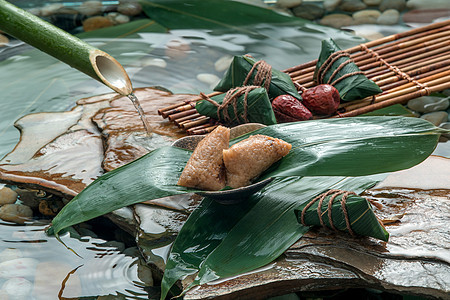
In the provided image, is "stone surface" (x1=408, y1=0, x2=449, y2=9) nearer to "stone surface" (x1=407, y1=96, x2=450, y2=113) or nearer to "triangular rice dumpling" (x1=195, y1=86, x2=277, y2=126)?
"stone surface" (x1=407, y1=96, x2=450, y2=113)

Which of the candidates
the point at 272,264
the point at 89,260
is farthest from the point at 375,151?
the point at 89,260

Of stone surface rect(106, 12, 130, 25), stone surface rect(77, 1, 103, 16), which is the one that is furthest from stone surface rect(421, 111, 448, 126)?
stone surface rect(77, 1, 103, 16)

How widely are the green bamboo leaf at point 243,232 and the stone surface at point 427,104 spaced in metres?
1.06

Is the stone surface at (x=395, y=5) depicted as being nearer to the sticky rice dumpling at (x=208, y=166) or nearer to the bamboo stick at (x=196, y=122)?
the bamboo stick at (x=196, y=122)

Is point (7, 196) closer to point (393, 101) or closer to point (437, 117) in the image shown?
point (393, 101)

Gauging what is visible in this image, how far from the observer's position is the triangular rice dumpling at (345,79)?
8.50 feet

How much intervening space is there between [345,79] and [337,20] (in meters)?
1.62

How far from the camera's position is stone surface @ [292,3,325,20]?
4238mm

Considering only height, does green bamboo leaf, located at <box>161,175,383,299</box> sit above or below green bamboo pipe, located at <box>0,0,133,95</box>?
below

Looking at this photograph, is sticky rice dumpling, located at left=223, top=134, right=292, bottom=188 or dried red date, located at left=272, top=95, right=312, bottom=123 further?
dried red date, located at left=272, top=95, right=312, bottom=123

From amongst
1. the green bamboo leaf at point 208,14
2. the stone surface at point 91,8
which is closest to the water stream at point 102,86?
the green bamboo leaf at point 208,14

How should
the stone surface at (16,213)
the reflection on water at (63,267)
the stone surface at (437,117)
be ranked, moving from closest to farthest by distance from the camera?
the reflection on water at (63,267) → the stone surface at (16,213) → the stone surface at (437,117)

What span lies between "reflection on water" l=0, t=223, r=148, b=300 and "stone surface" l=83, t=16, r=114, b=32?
2.39m

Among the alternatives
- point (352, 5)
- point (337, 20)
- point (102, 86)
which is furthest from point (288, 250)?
point (352, 5)
